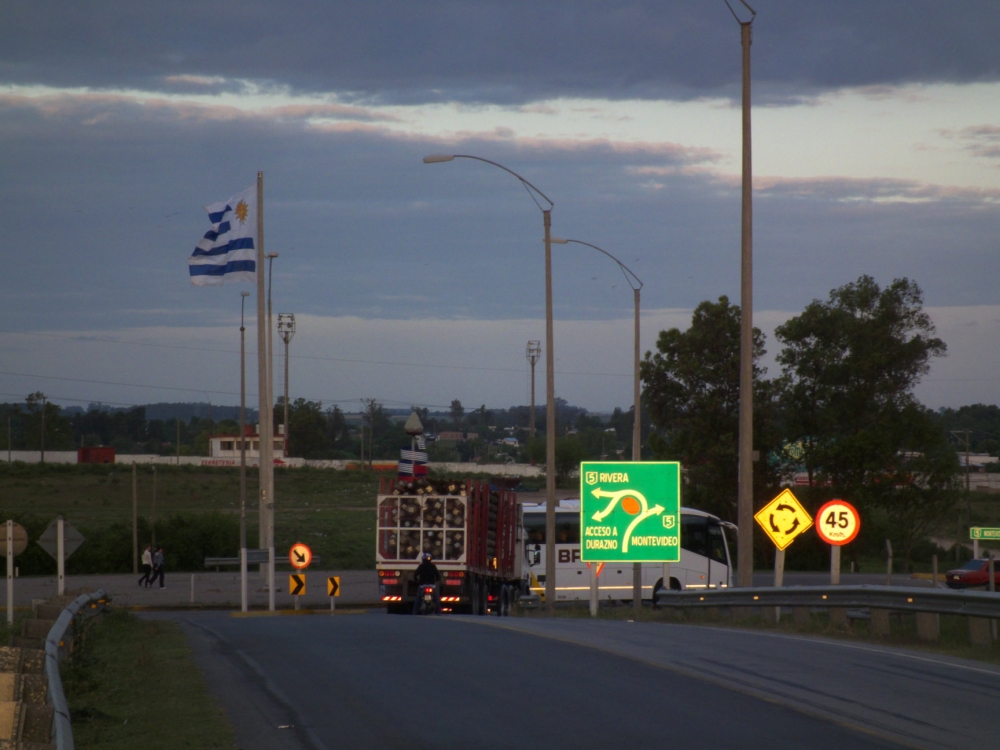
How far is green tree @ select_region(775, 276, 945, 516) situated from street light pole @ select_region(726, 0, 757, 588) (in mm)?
26410

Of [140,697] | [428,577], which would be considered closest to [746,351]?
[428,577]

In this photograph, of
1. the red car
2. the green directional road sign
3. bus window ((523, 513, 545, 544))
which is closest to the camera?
the green directional road sign

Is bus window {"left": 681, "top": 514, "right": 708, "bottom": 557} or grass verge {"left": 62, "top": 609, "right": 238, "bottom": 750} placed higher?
grass verge {"left": 62, "top": 609, "right": 238, "bottom": 750}

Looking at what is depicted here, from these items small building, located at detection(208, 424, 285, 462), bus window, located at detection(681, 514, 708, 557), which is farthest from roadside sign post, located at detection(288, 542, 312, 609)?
small building, located at detection(208, 424, 285, 462)

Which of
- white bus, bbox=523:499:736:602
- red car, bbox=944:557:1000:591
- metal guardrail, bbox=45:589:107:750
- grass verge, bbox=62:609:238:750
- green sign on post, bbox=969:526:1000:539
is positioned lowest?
red car, bbox=944:557:1000:591

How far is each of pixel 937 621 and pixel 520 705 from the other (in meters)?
8.11

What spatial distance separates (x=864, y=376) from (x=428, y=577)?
84.2ft

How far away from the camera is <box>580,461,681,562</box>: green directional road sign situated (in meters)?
23.5

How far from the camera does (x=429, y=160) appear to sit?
29.5 m

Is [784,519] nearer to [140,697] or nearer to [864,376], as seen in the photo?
[140,697]

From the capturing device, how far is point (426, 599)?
27.6 m

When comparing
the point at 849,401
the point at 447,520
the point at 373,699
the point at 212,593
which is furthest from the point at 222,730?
the point at 849,401

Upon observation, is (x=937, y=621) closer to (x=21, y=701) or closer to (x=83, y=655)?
(x=83, y=655)

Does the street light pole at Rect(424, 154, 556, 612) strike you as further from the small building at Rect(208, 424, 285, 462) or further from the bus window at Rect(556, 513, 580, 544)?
the small building at Rect(208, 424, 285, 462)
